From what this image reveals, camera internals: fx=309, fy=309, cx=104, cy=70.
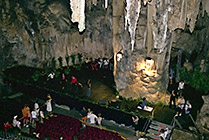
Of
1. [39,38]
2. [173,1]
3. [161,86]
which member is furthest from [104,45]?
[173,1]

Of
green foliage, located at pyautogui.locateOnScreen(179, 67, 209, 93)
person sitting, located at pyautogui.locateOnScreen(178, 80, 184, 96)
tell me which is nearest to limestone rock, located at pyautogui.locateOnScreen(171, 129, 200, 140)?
person sitting, located at pyautogui.locateOnScreen(178, 80, 184, 96)

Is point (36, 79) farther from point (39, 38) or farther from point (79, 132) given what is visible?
point (79, 132)

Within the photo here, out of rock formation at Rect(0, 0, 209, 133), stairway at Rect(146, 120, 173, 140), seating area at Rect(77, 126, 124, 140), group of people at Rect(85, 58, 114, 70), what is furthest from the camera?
group of people at Rect(85, 58, 114, 70)

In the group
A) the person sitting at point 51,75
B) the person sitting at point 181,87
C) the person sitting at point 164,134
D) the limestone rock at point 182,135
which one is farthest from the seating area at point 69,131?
the person sitting at point 181,87

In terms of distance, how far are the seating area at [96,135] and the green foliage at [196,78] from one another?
7101 millimetres

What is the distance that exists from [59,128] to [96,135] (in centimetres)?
186

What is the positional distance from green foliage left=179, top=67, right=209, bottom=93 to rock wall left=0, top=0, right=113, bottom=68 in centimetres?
609

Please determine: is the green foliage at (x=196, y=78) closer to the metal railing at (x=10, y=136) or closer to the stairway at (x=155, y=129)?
the stairway at (x=155, y=129)

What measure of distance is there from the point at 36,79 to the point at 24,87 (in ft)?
6.57

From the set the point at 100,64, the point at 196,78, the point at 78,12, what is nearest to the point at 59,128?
the point at 78,12

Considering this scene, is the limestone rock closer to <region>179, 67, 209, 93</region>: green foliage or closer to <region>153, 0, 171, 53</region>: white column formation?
<region>153, 0, 171, 53</region>: white column formation

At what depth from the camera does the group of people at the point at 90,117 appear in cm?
1530

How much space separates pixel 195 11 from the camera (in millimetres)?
15328

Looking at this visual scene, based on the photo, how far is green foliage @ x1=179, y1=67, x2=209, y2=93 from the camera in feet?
62.2
